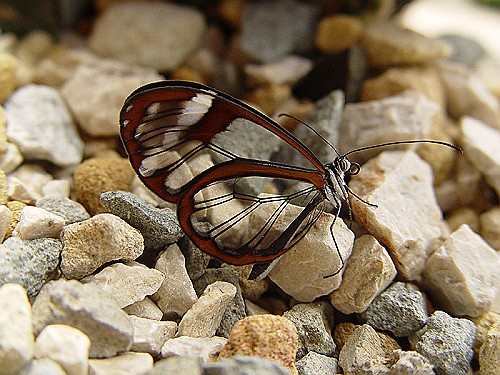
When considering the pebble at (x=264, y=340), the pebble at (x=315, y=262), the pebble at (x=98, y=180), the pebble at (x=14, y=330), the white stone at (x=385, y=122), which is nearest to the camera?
the pebble at (x=14, y=330)

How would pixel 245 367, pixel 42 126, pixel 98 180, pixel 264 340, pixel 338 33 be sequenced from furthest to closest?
1. pixel 338 33
2. pixel 42 126
3. pixel 98 180
4. pixel 264 340
5. pixel 245 367

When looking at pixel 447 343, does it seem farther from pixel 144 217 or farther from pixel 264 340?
pixel 144 217

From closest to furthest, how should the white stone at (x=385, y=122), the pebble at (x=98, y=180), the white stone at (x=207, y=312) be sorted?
1. the white stone at (x=207, y=312)
2. the pebble at (x=98, y=180)
3. the white stone at (x=385, y=122)

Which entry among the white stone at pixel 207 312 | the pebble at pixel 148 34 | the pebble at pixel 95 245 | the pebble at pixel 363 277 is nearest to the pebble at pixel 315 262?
the pebble at pixel 363 277

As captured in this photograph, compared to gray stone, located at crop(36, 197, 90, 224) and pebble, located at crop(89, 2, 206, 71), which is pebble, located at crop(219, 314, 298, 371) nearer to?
gray stone, located at crop(36, 197, 90, 224)

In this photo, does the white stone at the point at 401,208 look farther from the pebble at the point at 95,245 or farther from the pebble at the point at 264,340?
the pebble at the point at 95,245

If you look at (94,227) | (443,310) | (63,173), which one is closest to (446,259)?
(443,310)

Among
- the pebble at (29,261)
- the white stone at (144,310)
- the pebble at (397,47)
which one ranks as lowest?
the white stone at (144,310)

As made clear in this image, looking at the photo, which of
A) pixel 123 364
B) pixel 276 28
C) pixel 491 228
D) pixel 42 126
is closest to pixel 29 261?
pixel 123 364
